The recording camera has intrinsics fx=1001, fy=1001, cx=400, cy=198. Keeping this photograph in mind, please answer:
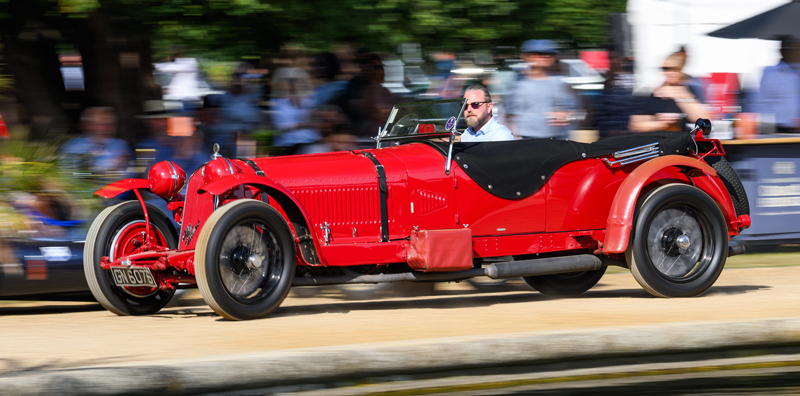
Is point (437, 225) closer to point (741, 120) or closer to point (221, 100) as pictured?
point (221, 100)

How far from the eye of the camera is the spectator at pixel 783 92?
33.4 feet

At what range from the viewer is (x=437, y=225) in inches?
262

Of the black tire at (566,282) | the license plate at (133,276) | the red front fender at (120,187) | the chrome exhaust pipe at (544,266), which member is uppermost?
the red front fender at (120,187)

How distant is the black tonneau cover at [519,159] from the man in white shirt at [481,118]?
1.54ft

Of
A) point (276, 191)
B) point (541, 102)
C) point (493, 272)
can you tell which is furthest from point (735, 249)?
point (276, 191)

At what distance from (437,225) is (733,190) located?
7.56 feet

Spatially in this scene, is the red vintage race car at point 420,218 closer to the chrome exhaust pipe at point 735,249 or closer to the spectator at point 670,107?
the chrome exhaust pipe at point 735,249

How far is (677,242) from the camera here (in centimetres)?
698

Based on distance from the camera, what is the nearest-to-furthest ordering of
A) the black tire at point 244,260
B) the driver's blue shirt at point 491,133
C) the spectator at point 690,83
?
1. the black tire at point 244,260
2. the driver's blue shirt at point 491,133
3. the spectator at point 690,83

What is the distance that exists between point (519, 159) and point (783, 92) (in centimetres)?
468

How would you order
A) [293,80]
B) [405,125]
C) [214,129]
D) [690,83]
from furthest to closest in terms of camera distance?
[690,83], [293,80], [214,129], [405,125]

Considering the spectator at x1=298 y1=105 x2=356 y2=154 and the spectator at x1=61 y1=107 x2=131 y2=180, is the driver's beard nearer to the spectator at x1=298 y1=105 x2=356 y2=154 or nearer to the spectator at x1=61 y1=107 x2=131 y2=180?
the spectator at x1=298 y1=105 x2=356 y2=154

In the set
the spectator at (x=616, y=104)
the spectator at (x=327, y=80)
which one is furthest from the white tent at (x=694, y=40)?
the spectator at (x=327, y=80)

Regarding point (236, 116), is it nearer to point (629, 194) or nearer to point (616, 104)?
point (616, 104)
